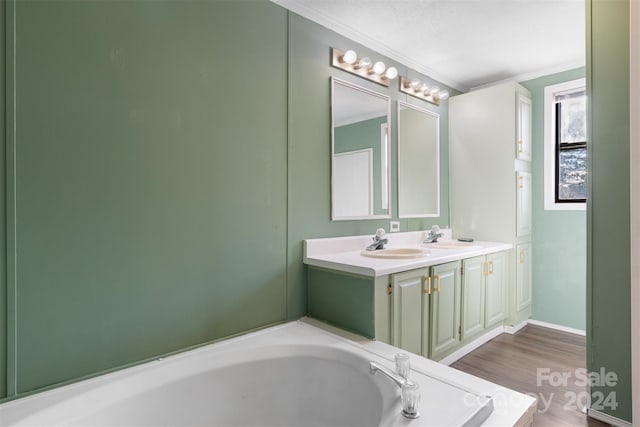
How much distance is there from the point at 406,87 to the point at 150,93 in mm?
2131

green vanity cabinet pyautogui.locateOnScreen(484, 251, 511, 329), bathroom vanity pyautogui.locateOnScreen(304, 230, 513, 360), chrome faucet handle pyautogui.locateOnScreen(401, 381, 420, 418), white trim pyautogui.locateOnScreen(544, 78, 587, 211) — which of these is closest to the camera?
chrome faucet handle pyautogui.locateOnScreen(401, 381, 420, 418)

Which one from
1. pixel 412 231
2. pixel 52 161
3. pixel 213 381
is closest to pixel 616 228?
pixel 412 231

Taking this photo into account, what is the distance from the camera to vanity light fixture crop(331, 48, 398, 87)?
2.33 m

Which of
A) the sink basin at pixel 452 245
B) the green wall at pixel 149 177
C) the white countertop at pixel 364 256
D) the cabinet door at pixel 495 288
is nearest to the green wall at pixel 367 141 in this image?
the green wall at pixel 149 177

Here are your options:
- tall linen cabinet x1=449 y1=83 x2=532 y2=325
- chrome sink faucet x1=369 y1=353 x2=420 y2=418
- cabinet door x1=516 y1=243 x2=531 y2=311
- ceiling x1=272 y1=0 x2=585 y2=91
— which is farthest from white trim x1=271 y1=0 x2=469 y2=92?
chrome sink faucet x1=369 y1=353 x2=420 y2=418

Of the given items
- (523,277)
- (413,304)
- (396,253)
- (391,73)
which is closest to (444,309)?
(413,304)

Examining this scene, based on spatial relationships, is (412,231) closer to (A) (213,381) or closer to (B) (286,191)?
(B) (286,191)

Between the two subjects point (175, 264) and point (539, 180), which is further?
point (539, 180)

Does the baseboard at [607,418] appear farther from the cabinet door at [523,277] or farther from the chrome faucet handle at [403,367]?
the chrome faucet handle at [403,367]

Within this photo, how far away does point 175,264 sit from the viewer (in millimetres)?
1618

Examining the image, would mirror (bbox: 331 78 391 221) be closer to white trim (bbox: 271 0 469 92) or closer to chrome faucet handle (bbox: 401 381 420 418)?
white trim (bbox: 271 0 469 92)

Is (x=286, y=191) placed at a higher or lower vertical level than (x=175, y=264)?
higher

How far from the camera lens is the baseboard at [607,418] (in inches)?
69.3

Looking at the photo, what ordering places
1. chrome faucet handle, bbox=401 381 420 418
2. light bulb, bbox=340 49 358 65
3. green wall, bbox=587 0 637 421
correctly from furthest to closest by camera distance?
light bulb, bbox=340 49 358 65
green wall, bbox=587 0 637 421
chrome faucet handle, bbox=401 381 420 418
